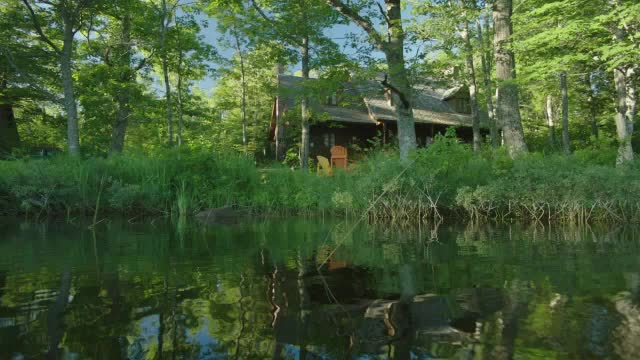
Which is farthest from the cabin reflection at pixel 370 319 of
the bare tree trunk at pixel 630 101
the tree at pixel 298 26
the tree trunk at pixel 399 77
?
the bare tree trunk at pixel 630 101

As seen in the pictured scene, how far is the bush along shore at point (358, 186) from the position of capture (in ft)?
28.5

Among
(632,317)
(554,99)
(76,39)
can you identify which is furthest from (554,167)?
(554,99)

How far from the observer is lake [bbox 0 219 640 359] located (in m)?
1.97

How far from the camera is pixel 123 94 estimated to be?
20141 millimetres

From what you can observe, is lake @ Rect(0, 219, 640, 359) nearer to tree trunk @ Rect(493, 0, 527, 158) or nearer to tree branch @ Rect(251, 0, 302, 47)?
tree trunk @ Rect(493, 0, 527, 158)

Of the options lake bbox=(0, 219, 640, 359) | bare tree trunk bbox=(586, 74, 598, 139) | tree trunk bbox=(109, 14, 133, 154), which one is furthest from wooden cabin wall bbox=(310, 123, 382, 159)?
lake bbox=(0, 219, 640, 359)

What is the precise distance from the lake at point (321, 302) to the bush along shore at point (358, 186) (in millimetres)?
3681

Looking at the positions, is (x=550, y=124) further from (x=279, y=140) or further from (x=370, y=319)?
(x=370, y=319)

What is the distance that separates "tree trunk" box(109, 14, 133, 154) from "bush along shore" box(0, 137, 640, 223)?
29.9ft

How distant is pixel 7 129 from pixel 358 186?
2109 cm

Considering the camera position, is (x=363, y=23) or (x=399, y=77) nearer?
(x=399, y=77)

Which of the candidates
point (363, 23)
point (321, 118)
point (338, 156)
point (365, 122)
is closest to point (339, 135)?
point (365, 122)

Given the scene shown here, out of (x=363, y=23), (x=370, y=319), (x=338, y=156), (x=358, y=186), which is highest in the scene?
(x=363, y=23)

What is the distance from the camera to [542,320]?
7.55ft
